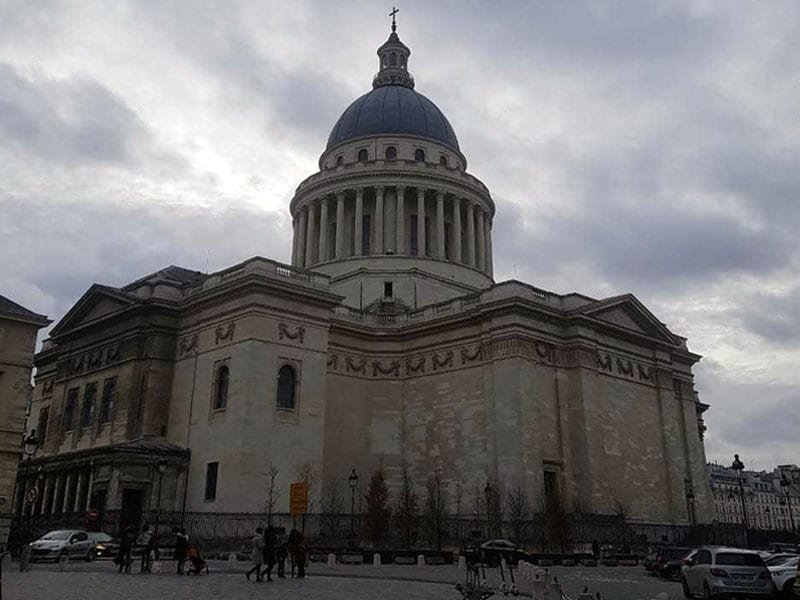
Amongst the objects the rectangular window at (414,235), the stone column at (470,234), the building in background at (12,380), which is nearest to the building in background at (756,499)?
the stone column at (470,234)

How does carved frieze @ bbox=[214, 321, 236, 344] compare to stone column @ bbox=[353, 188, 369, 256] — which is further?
stone column @ bbox=[353, 188, 369, 256]

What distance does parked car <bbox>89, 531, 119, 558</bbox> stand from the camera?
34562mm

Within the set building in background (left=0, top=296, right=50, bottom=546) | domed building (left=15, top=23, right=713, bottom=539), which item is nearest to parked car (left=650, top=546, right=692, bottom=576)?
domed building (left=15, top=23, right=713, bottom=539)

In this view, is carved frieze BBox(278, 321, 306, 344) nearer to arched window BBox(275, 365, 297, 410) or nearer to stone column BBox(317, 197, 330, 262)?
arched window BBox(275, 365, 297, 410)

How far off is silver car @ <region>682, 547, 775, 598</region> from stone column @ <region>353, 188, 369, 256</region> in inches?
1654

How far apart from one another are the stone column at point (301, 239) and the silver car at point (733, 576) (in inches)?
1817

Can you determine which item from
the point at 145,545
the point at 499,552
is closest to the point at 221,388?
the point at 145,545

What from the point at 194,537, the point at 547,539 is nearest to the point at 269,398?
the point at 194,537

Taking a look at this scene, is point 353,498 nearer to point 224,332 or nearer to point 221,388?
point 221,388

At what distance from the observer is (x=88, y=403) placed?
167ft

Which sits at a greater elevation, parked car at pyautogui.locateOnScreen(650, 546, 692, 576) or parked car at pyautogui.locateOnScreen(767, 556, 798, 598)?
parked car at pyautogui.locateOnScreen(650, 546, 692, 576)

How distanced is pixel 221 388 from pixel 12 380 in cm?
1008

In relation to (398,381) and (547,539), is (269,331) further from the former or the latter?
(547,539)

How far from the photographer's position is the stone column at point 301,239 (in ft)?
211
